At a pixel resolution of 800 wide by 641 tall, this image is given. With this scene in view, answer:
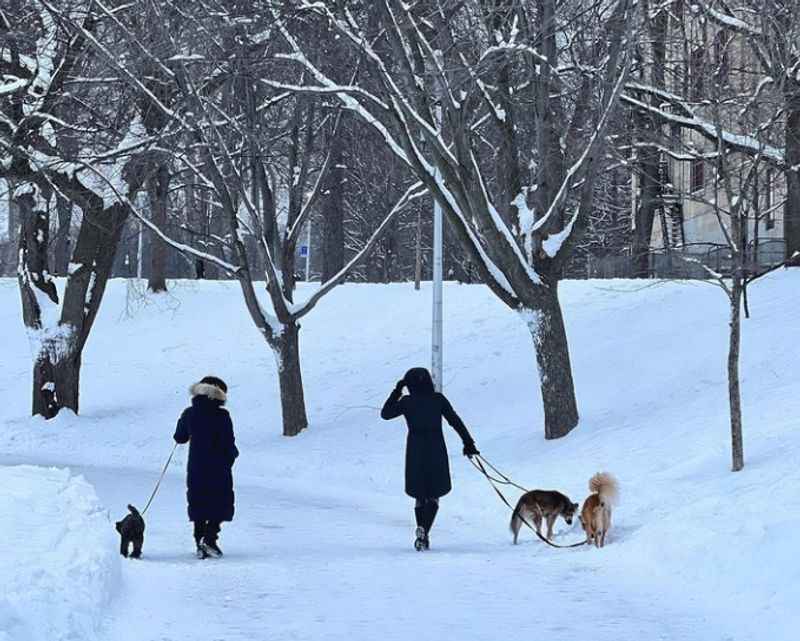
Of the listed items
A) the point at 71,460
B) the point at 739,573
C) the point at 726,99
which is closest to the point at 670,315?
the point at 726,99

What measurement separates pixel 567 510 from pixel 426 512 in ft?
4.25

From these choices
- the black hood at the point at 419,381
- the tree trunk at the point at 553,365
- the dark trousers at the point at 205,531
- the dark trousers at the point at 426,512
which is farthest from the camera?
the tree trunk at the point at 553,365

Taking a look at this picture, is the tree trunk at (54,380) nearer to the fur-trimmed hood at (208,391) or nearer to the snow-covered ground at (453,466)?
the snow-covered ground at (453,466)

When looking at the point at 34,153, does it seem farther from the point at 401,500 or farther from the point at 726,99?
the point at 726,99

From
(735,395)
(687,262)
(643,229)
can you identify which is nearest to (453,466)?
(735,395)

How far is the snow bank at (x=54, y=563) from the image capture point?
6438mm

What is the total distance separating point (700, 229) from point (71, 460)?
23.2m

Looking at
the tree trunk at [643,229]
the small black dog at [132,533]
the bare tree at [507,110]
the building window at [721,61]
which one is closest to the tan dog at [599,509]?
the small black dog at [132,533]

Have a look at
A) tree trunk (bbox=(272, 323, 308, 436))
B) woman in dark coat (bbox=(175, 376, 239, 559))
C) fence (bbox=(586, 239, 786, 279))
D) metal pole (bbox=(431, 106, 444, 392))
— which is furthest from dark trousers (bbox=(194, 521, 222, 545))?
fence (bbox=(586, 239, 786, 279))

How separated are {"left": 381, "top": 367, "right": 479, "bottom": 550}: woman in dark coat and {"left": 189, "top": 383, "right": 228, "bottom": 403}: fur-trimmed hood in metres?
1.50

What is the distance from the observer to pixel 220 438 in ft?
37.4

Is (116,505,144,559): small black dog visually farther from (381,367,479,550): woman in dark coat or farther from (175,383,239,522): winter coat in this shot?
(381,367,479,550): woman in dark coat

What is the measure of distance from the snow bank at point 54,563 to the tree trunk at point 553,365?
715 centimetres

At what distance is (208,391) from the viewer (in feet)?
37.2
